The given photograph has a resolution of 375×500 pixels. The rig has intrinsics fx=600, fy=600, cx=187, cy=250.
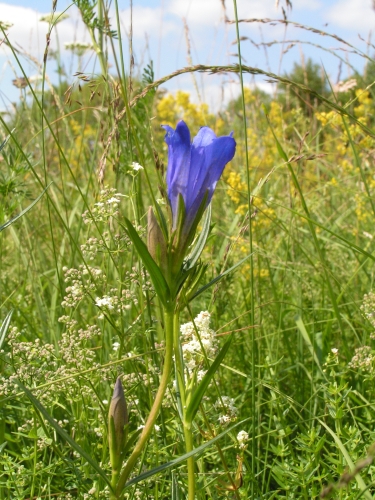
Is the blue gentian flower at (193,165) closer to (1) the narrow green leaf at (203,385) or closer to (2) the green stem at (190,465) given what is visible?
(1) the narrow green leaf at (203,385)

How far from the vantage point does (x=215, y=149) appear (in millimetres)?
888

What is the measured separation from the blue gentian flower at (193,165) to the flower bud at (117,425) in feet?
0.84

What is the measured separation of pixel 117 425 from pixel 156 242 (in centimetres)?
27

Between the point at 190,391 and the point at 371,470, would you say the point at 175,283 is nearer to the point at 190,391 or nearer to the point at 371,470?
the point at 190,391

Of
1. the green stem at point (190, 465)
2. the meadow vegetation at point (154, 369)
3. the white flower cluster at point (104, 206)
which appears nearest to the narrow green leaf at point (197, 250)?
the meadow vegetation at point (154, 369)

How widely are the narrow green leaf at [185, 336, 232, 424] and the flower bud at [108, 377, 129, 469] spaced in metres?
0.10

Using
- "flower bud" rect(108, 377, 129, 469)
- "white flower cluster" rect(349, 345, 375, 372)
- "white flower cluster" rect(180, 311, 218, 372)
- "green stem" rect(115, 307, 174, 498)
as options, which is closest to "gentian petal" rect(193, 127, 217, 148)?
"green stem" rect(115, 307, 174, 498)

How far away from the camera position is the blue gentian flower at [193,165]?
884 millimetres

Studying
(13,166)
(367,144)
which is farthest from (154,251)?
(367,144)

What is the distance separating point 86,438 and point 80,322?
0.77m

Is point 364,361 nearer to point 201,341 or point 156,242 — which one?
point 201,341

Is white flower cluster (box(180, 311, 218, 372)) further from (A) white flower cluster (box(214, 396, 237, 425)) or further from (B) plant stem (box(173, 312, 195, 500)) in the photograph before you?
(B) plant stem (box(173, 312, 195, 500))

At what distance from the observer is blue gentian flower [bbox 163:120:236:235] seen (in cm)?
88

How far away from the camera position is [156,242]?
872 mm
